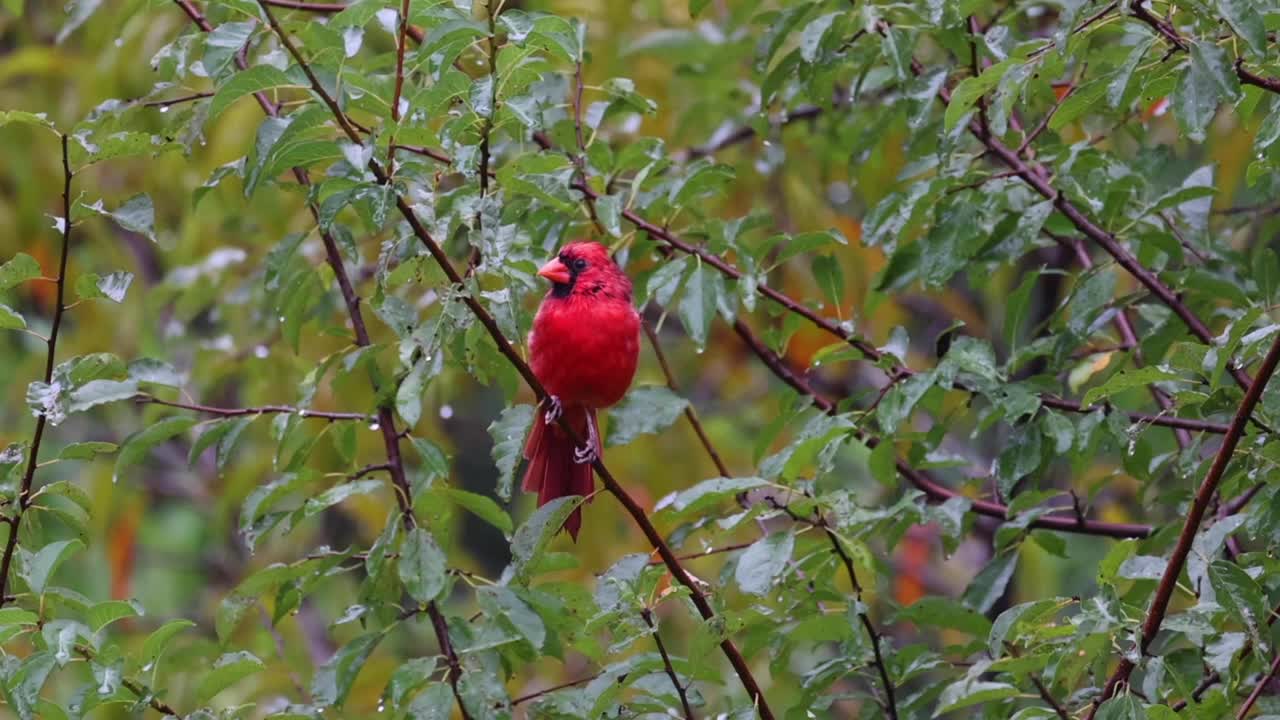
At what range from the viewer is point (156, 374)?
2.38m

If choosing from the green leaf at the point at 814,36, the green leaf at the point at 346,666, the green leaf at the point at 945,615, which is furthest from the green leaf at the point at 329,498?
the green leaf at the point at 814,36

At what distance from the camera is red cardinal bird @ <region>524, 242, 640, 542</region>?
3.14 metres

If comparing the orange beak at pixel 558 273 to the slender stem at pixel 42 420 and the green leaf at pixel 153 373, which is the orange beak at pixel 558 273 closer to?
the green leaf at pixel 153 373

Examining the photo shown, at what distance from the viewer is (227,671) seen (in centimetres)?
219

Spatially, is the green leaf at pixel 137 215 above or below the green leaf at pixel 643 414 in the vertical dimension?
above

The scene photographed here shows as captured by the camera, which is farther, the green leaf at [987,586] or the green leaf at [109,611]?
the green leaf at [987,586]

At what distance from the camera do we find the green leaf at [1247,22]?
75.2 inches

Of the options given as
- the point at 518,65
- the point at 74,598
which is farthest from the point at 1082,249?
the point at 74,598

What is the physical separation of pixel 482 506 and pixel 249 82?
81 cm

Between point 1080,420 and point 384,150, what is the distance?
128cm

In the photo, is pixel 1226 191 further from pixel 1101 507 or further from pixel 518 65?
pixel 518 65

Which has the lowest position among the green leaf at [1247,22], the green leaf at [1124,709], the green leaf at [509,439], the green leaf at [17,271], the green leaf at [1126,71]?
the green leaf at [509,439]

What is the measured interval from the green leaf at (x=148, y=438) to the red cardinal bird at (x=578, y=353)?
33.2 inches

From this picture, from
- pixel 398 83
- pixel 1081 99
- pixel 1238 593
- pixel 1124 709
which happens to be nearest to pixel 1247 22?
pixel 1081 99
